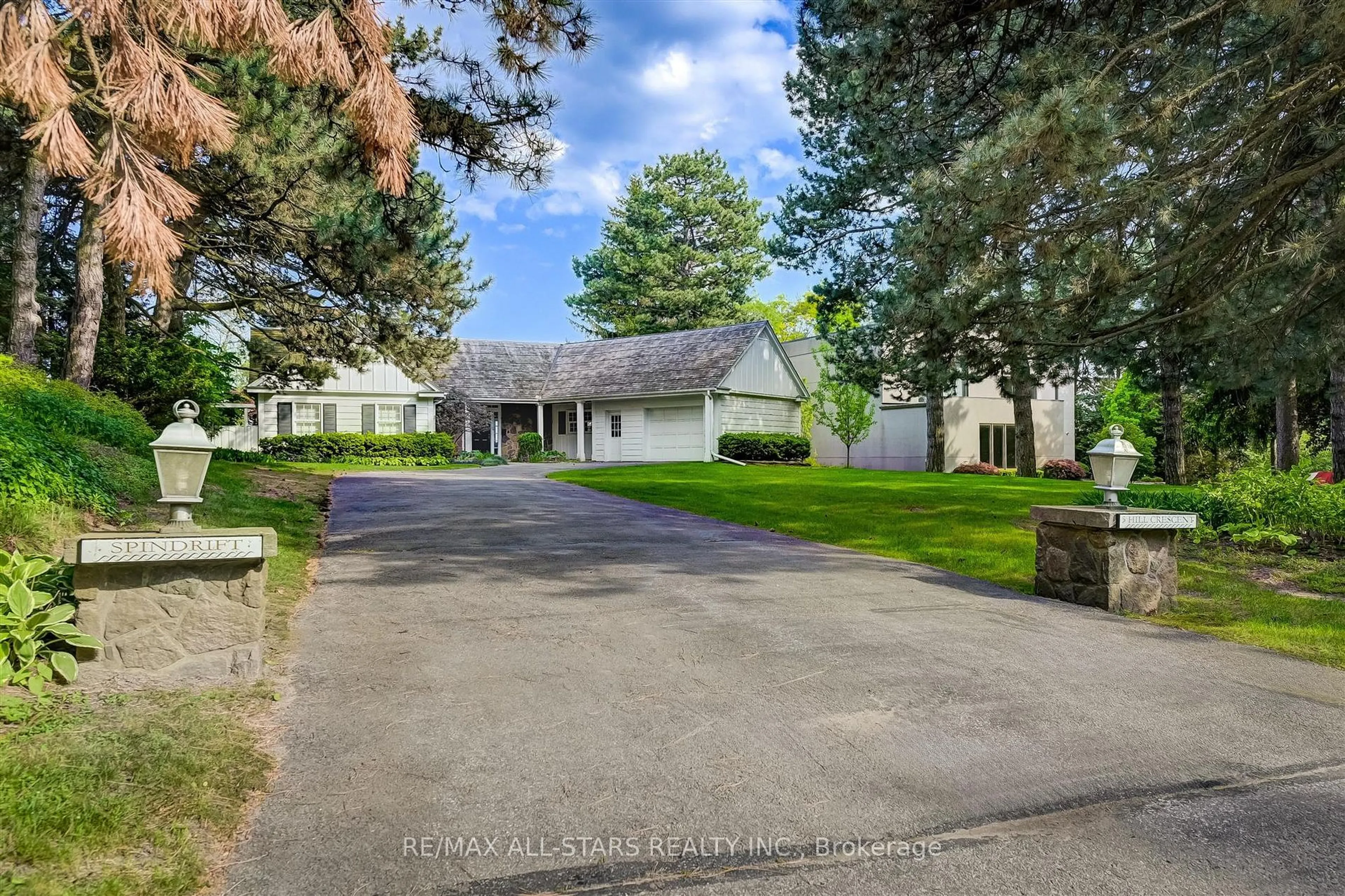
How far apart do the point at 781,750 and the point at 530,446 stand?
92.0 feet

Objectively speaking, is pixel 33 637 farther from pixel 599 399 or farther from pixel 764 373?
pixel 764 373

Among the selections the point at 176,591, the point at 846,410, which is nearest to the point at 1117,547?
the point at 176,591

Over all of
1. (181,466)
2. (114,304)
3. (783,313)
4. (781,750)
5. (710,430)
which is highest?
(783,313)

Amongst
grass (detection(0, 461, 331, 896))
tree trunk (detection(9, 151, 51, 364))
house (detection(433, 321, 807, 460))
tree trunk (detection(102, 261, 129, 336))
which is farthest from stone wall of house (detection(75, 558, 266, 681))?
house (detection(433, 321, 807, 460))

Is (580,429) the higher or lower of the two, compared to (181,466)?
higher

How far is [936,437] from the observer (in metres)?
24.8

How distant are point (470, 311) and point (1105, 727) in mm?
20849

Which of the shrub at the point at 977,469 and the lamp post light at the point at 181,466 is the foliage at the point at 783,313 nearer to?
the shrub at the point at 977,469

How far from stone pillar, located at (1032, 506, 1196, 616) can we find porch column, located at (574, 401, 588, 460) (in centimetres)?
2392

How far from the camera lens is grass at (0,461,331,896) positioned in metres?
2.36

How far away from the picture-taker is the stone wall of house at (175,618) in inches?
151

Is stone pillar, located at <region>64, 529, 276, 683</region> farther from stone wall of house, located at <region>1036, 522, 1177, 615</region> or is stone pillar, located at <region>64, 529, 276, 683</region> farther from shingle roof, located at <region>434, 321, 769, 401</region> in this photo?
shingle roof, located at <region>434, 321, 769, 401</region>

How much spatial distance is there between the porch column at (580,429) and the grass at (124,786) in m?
25.7

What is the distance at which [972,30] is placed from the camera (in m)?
8.01
